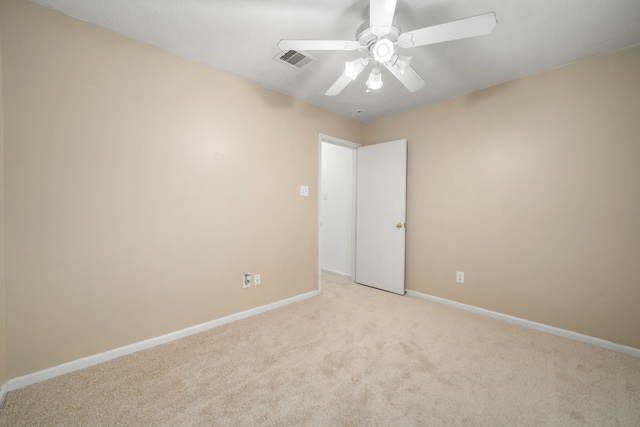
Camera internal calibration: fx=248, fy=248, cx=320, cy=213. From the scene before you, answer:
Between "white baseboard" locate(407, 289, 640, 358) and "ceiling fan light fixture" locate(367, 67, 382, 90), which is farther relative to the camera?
"white baseboard" locate(407, 289, 640, 358)

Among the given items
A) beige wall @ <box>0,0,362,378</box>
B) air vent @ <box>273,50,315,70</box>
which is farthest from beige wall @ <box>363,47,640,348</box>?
beige wall @ <box>0,0,362,378</box>

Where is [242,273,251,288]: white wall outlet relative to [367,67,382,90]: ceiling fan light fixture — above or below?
below

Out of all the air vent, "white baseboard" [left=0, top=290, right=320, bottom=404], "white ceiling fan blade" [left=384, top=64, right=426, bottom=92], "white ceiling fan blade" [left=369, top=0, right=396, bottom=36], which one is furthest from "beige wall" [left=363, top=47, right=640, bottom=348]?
"white baseboard" [left=0, top=290, right=320, bottom=404]

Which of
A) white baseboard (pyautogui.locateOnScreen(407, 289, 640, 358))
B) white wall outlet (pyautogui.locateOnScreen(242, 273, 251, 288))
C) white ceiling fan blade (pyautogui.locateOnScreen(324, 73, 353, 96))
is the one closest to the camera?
white ceiling fan blade (pyautogui.locateOnScreen(324, 73, 353, 96))

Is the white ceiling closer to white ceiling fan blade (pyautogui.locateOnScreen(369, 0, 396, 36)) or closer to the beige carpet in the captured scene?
white ceiling fan blade (pyautogui.locateOnScreen(369, 0, 396, 36))

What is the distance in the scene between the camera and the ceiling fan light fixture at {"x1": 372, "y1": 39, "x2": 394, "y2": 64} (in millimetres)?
1371

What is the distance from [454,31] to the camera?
127cm

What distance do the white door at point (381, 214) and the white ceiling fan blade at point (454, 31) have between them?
184 centimetres

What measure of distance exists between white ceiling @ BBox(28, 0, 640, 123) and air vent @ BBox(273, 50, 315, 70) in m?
0.05

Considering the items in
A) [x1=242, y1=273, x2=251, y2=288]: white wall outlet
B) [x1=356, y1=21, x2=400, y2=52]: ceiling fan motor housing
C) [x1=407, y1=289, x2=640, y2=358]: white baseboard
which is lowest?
[x1=407, y1=289, x2=640, y2=358]: white baseboard

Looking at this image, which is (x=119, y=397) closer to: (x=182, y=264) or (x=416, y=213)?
(x=182, y=264)

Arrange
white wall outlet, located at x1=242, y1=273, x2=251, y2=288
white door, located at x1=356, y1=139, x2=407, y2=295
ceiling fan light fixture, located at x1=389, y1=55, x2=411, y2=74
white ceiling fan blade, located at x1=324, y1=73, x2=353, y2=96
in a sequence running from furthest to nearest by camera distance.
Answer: white door, located at x1=356, y1=139, x2=407, y2=295
white wall outlet, located at x1=242, y1=273, x2=251, y2=288
white ceiling fan blade, located at x1=324, y1=73, x2=353, y2=96
ceiling fan light fixture, located at x1=389, y1=55, x2=411, y2=74

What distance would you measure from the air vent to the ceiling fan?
59cm

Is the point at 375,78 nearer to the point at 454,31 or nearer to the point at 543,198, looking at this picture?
the point at 454,31
